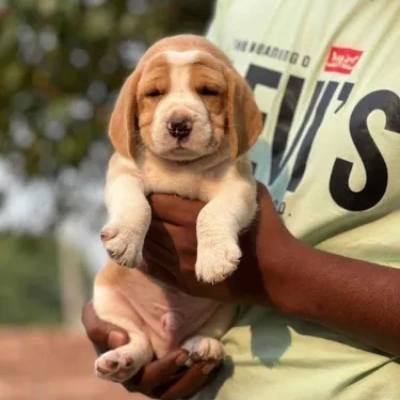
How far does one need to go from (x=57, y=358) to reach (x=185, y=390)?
3610mm

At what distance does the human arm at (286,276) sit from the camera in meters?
1.82

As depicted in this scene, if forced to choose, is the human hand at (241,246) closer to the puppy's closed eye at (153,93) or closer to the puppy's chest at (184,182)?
the puppy's chest at (184,182)

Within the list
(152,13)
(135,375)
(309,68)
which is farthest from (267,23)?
(152,13)

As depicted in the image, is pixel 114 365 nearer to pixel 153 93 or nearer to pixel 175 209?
pixel 175 209

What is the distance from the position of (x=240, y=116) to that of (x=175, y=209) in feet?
0.67

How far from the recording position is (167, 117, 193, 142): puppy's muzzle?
1.92 meters

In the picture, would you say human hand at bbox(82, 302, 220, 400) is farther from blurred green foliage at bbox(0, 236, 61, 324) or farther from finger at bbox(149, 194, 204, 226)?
blurred green foliage at bbox(0, 236, 61, 324)

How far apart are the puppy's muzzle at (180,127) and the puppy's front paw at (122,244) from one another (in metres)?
0.18

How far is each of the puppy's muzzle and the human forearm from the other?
27 cm

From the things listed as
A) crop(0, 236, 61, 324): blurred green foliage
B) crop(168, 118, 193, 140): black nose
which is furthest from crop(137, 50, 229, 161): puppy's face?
crop(0, 236, 61, 324): blurred green foliage

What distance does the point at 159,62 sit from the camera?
1.98 meters

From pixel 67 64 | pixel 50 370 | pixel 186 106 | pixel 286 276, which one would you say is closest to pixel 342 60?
pixel 186 106

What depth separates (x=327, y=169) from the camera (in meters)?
1.96

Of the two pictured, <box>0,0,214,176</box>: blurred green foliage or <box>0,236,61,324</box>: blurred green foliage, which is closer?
<box>0,0,214,176</box>: blurred green foliage
